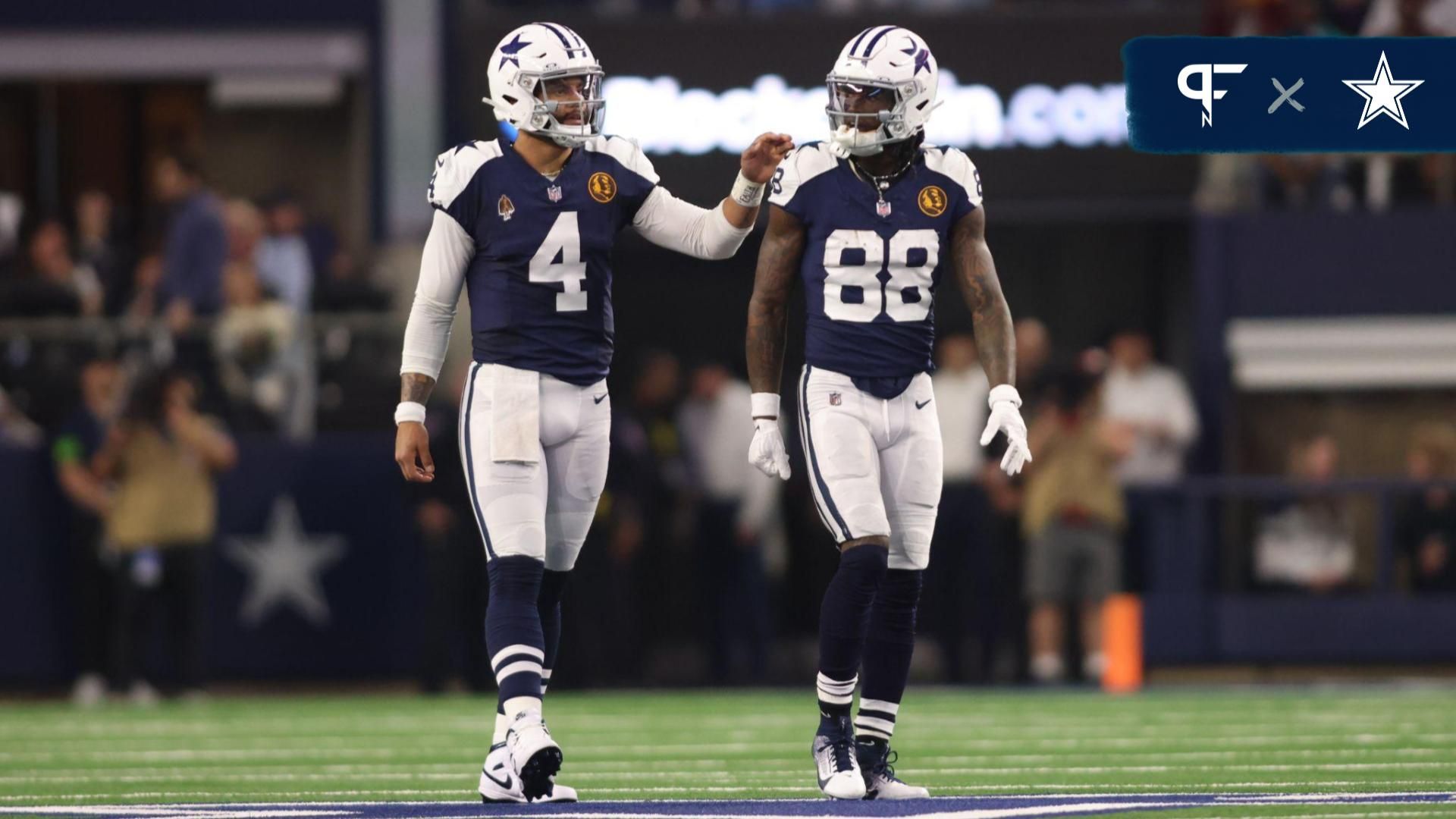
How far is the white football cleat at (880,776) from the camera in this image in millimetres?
7074

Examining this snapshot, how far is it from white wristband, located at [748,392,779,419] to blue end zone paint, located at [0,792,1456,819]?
3.69 feet

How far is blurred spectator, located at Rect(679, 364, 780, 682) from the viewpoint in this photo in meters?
14.9

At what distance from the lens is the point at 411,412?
7324 mm

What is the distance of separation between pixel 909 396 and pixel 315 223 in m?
11.0

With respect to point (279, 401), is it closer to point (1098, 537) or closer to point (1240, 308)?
point (1098, 537)

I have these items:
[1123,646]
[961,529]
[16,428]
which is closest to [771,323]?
[1123,646]

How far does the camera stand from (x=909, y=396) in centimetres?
730

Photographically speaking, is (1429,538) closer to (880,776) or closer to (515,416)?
(880,776)

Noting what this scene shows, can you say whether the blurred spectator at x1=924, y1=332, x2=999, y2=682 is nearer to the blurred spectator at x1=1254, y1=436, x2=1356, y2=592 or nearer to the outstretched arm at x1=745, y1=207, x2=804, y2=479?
the blurred spectator at x1=1254, y1=436, x2=1356, y2=592

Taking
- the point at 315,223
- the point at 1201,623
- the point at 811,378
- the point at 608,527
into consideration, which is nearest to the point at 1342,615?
Result: the point at 1201,623

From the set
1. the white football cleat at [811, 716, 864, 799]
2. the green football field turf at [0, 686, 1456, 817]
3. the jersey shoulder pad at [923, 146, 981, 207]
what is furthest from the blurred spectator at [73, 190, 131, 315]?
the white football cleat at [811, 716, 864, 799]

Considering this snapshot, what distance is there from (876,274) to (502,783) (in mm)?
1765
